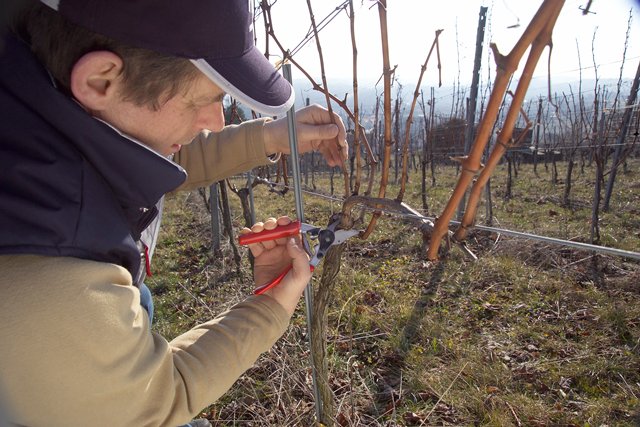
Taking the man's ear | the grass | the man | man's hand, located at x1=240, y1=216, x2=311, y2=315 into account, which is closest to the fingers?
man's hand, located at x1=240, y1=216, x2=311, y2=315

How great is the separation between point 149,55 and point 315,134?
723mm

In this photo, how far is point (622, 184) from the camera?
354 inches

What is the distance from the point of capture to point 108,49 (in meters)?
0.74

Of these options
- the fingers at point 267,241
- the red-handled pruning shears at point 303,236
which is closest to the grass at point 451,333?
the red-handled pruning shears at point 303,236

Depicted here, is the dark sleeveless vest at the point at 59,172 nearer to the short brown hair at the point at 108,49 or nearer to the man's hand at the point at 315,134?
the short brown hair at the point at 108,49

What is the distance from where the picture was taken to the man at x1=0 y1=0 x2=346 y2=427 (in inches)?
25.5

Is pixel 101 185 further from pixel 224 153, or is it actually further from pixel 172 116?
pixel 224 153

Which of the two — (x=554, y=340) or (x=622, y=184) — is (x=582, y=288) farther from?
(x=622, y=184)

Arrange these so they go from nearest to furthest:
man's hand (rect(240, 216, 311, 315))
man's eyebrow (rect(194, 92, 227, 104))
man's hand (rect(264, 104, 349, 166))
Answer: man's eyebrow (rect(194, 92, 227, 104)) < man's hand (rect(240, 216, 311, 315)) < man's hand (rect(264, 104, 349, 166))

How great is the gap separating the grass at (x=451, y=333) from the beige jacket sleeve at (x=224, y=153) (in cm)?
82

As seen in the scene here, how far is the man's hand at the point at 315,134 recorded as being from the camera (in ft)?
4.61

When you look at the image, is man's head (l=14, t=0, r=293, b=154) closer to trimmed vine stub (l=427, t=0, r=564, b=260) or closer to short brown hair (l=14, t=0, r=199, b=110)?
short brown hair (l=14, t=0, r=199, b=110)

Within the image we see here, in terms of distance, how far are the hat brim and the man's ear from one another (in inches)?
5.8

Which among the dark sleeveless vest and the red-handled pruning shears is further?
the red-handled pruning shears
